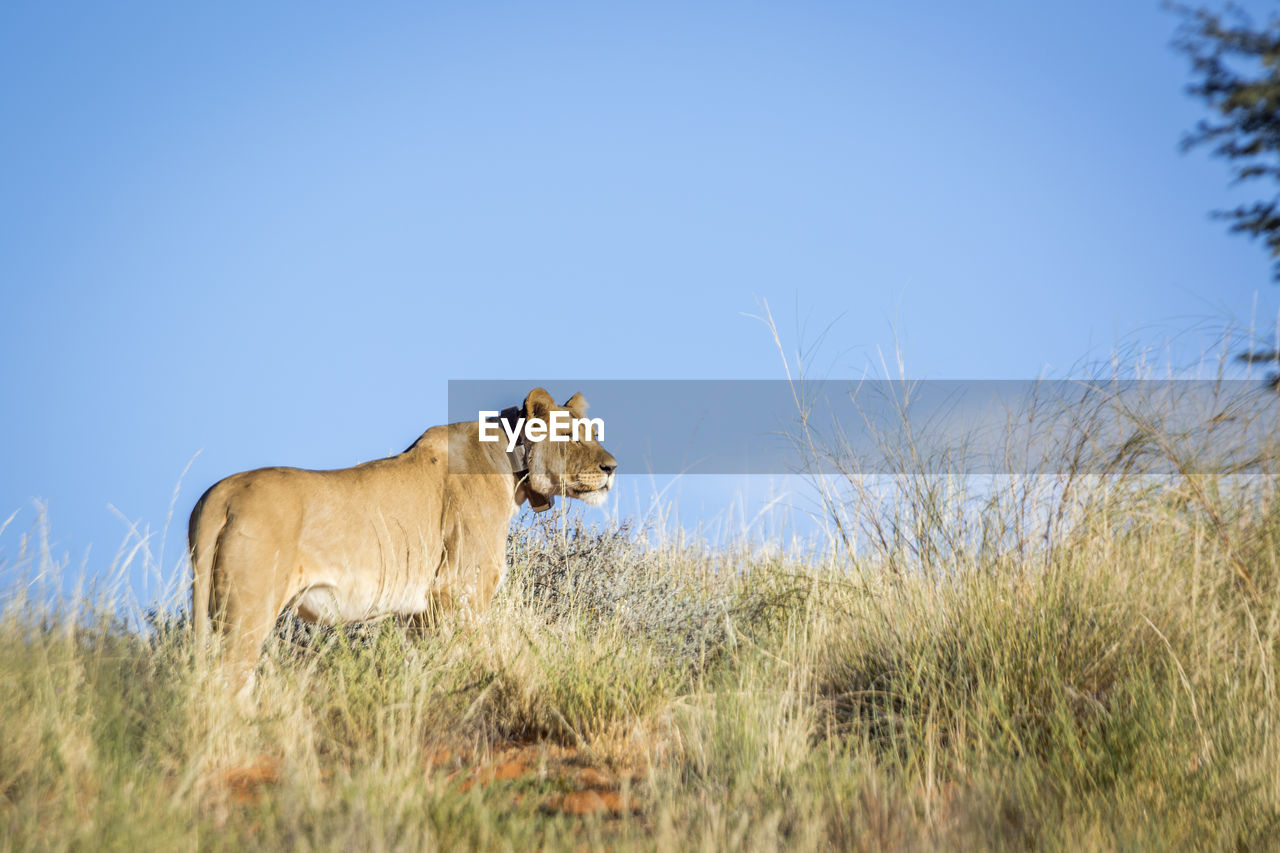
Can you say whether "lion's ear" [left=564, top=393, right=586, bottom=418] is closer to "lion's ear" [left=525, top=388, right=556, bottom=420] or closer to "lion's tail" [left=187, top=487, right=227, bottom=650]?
"lion's ear" [left=525, top=388, right=556, bottom=420]

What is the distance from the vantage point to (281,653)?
262 inches

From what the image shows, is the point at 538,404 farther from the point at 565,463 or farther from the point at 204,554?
the point at 204,554

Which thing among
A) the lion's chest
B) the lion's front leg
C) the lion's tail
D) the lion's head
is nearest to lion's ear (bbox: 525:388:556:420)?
the lion's head

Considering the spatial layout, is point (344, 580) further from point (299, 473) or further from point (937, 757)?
point (937, 757)

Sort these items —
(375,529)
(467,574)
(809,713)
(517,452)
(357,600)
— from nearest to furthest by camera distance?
(809,713) < (357,600) < (375,529) < (467,574) < (517,452)

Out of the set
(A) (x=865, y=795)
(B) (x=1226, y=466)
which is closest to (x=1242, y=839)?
(A) (x=865, y=795)

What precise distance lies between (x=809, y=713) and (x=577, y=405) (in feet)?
11.9

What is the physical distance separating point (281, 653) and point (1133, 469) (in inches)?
247

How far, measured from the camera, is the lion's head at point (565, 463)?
24.7 feet

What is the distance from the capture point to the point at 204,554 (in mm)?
5539

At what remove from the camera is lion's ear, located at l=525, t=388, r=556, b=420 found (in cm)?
750

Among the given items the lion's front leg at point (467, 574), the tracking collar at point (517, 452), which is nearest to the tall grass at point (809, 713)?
the lion's front leg at point (467, 574)

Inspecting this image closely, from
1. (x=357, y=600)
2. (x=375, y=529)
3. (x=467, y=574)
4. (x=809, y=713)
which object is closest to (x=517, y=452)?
(x=467, y=574)

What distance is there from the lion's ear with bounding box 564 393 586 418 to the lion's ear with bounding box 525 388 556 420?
13.9 inches
